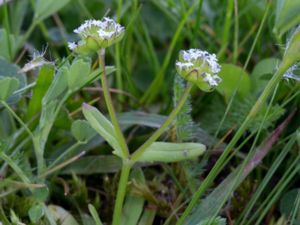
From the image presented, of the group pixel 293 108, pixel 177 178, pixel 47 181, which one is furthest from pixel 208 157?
pixel 47 181

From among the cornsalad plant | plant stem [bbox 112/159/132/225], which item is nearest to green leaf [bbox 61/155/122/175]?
the cornsalad plant

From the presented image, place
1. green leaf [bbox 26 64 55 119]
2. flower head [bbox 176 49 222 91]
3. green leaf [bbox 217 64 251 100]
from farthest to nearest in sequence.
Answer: green leaf [bbox 217 64 251 100]
green leaf [bbox 26 64 55 119]
flower head [bbox 176 49 222 91]

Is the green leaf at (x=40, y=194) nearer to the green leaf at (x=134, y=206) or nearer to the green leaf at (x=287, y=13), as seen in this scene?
the green leaf at (x=134, y=206)

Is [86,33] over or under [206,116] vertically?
over

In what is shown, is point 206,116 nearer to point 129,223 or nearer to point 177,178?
point 177,178

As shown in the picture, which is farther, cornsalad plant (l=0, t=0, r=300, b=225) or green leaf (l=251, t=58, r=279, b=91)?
green leaf (l=251, t=58, r=279, b=91)

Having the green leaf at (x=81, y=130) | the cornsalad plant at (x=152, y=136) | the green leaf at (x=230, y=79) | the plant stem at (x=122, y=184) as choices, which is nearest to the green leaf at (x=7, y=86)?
the cornsalad plant at (x=152, y=136)

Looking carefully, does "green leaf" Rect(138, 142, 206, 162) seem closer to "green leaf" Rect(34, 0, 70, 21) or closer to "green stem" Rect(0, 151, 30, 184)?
"green stem" Rect(0, 151, 30, 184)
